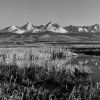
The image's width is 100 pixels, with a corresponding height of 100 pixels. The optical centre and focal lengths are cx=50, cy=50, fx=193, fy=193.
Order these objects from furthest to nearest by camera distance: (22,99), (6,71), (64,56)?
(64,56), (6,71), (22,99)

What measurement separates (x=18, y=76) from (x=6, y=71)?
1213 mm

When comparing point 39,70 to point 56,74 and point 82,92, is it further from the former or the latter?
point 82,92

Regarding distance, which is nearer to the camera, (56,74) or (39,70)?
(56,74)

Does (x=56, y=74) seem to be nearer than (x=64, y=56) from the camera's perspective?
Yes

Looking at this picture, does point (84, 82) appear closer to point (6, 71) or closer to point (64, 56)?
point (6, 71)

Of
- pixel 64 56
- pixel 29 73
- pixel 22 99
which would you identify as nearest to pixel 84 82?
pixel 29 73

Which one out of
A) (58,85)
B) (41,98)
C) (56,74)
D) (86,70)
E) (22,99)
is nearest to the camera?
(22,99)

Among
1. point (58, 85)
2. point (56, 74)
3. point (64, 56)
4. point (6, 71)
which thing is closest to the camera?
point (58, 85)

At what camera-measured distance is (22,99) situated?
765 centimetres

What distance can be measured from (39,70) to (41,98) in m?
4.77

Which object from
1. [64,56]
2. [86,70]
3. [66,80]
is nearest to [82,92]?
[66,80]

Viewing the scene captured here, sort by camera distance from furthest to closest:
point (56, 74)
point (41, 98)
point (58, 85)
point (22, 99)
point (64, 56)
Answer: point (64, 56)
point (56, 74)
point (58, 85)
point (41, 98)
point (22, 99)

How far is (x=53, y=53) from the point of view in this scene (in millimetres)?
24875

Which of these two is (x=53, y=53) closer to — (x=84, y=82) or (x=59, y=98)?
(x=84, y=82)
